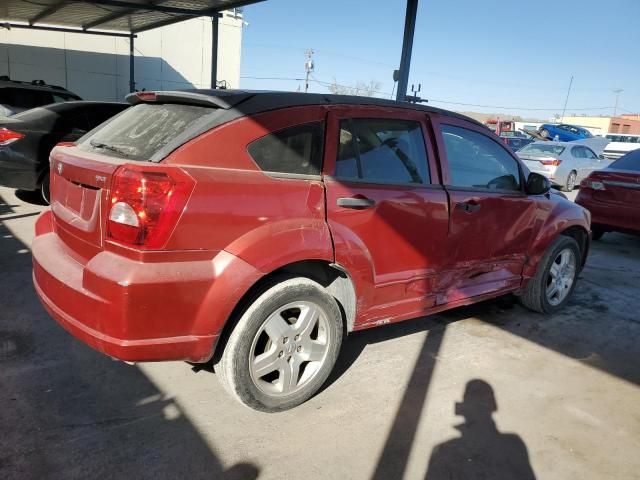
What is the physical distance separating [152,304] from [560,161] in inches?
578

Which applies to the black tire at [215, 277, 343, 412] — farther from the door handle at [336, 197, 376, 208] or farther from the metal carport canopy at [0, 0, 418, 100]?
the metal carport canopy at [0, 0, 418, 100]

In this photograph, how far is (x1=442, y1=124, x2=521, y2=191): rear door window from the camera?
12.0 ft

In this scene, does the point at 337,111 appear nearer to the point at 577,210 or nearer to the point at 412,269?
the point at 412,269

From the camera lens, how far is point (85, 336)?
246 centimetres

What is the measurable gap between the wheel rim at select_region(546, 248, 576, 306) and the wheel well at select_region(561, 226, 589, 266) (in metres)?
0.17

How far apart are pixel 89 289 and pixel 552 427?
2646 mm

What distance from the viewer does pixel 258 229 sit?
2.54 meters

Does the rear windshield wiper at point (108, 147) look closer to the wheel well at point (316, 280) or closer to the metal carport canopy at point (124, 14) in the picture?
the wheel well at point (316, 280)

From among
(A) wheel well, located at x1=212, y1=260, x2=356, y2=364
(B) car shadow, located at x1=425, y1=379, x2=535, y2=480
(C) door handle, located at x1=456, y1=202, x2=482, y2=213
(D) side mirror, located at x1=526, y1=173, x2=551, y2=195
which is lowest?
(B) car shadow, located at x1=425, y1=379, x2=535, y2=480

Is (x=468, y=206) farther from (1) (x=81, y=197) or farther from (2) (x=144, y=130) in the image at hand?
(1) (x=81, y=197)

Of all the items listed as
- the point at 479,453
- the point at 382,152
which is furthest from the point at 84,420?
the point at 382,152

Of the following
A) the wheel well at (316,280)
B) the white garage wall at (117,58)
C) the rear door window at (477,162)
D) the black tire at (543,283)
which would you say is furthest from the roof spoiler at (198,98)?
the white garage wall at (117,58)

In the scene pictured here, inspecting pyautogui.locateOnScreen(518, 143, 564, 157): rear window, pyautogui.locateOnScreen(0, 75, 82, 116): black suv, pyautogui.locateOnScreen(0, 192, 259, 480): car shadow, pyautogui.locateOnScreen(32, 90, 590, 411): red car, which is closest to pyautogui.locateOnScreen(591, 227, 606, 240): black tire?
pyautogui.locateOnScreen(32, 90, 590, 411): red car

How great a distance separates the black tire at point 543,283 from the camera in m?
4.50
